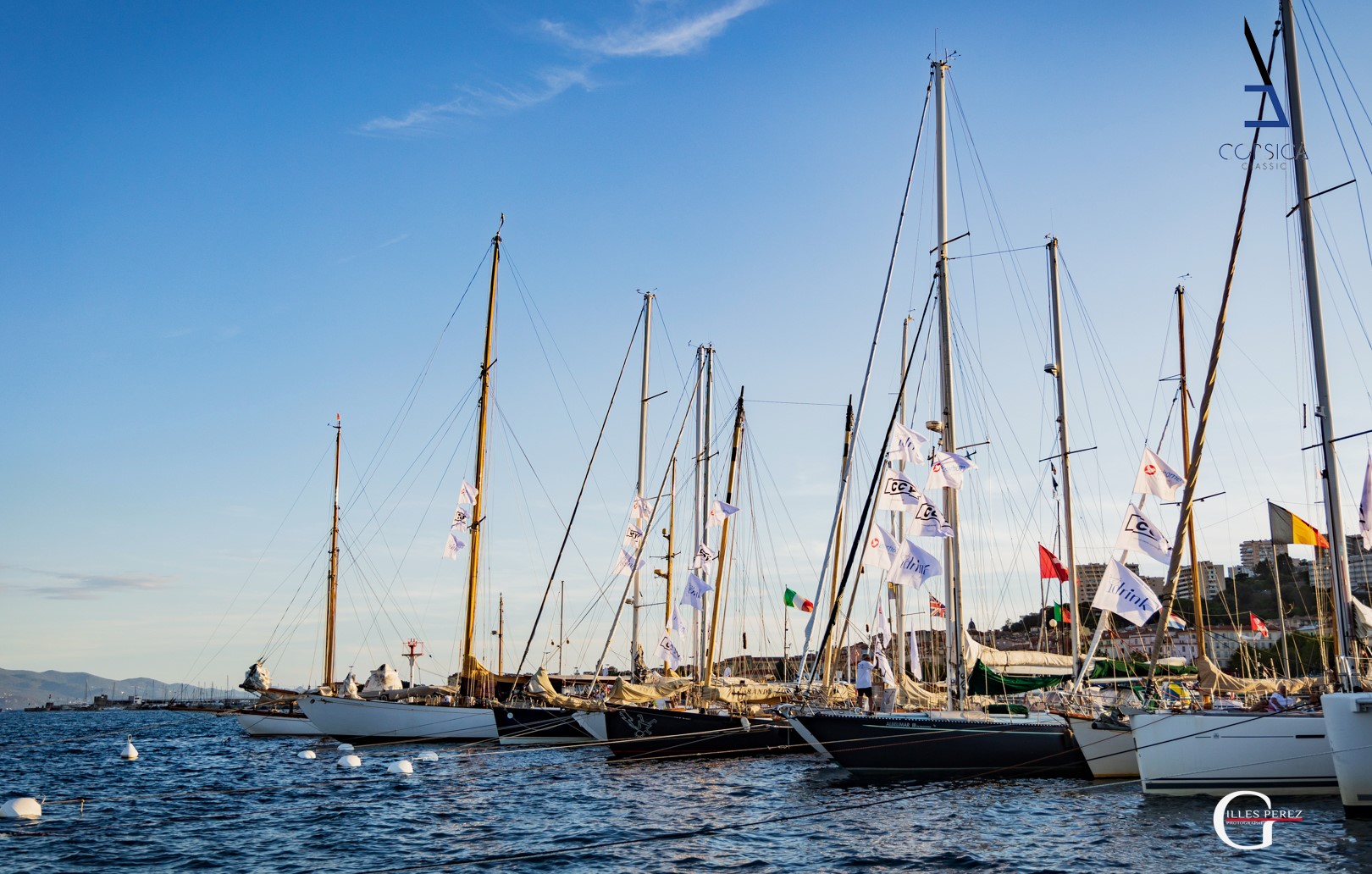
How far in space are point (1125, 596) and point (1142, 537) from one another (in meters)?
2.56

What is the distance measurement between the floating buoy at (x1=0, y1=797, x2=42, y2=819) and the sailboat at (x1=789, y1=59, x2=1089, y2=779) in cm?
2017

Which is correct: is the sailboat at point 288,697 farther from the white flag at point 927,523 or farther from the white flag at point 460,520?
the white flag at point 927,523

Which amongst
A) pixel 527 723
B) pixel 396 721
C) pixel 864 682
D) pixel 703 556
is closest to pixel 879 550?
pixel 864 682

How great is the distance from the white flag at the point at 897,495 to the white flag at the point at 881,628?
48.5ft

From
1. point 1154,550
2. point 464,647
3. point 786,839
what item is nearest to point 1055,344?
point 1154,550

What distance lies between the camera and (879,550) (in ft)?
98.8

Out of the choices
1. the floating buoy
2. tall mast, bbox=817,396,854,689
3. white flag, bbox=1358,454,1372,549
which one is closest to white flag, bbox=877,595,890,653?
tall mast, bbox=817,396,854,689

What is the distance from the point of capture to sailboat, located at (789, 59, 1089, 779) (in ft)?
96.9

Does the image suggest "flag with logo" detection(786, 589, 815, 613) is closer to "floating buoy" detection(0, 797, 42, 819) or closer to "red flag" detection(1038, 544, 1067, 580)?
"red flag" detection(1038, 544, 1067, 580)

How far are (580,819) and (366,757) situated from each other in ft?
72.8

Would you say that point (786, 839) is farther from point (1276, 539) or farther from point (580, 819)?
point (1276, 539)

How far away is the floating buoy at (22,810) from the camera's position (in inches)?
985

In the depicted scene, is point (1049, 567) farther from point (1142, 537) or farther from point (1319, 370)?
point (1319, 370)

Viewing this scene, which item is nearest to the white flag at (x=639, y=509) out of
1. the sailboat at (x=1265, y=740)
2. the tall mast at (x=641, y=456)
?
the tall mast at (x=641, y=456)
